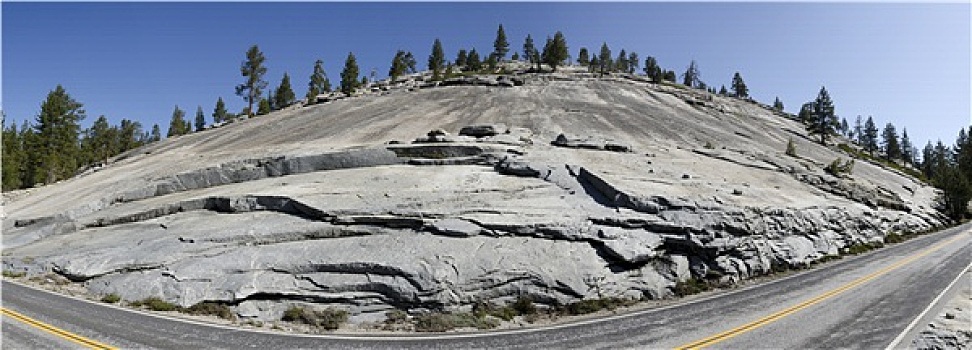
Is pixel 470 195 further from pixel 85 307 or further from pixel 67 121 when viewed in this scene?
pixel 67 121

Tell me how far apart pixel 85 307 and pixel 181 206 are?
891 cm

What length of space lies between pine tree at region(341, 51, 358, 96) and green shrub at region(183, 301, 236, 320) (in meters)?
69.3

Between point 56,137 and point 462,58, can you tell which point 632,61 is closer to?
point 462,58

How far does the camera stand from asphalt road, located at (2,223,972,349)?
9914 millimetres

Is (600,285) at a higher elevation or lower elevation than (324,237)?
lower

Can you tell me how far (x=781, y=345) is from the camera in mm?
9719

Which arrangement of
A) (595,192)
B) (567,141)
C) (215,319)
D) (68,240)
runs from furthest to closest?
(567,141) < (595,192) < (68,240) < (215,319)

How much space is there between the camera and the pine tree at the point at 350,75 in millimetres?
77875

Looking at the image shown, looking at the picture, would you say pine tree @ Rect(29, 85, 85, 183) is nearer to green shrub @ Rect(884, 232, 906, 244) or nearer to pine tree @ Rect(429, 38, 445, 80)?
pine tree @ Rect(429, 38, 445, 80)

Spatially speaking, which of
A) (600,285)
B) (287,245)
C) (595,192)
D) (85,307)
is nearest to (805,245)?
(595,192)

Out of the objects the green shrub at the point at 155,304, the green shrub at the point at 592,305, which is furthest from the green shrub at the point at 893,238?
the green shrub at the point at 155,304

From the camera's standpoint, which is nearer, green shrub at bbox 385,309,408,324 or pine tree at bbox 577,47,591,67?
green shrub at bbox 385,309,408,324

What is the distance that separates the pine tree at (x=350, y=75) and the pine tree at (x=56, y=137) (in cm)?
3808

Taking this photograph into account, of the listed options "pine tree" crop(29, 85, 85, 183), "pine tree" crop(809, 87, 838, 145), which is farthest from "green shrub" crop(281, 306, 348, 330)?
"pine tree" crop(809, 87, 838, 145)
